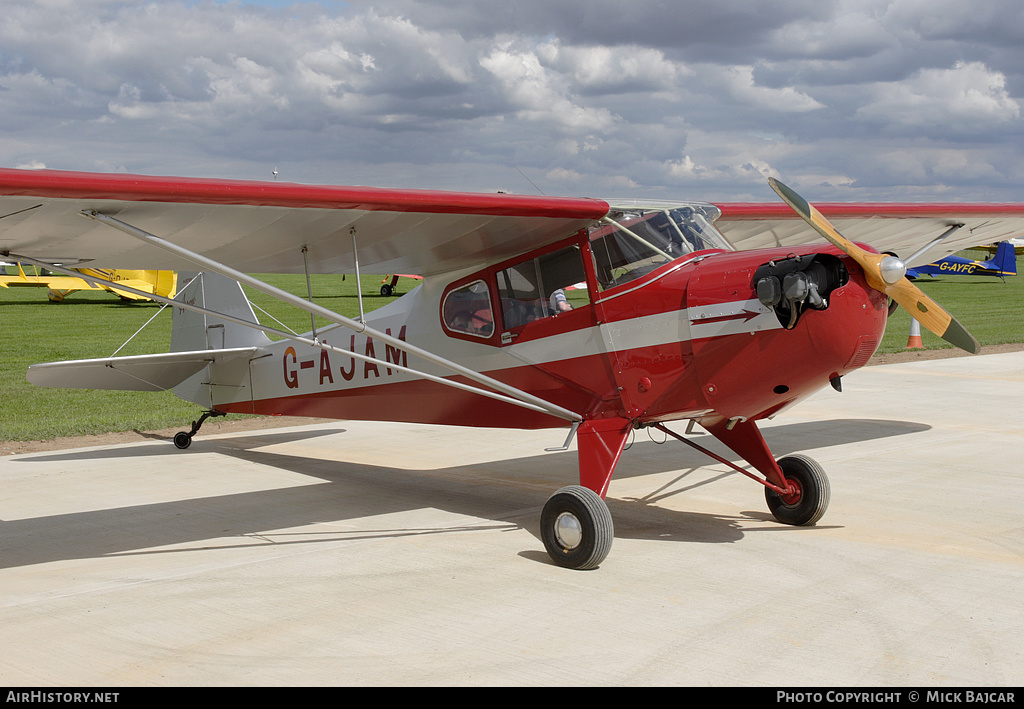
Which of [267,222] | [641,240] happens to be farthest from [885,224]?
[267,222]

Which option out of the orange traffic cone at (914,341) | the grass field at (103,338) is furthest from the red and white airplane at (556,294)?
the orange traffic cone at (914,341)

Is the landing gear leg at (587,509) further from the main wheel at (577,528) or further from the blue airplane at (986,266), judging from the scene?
the blue airplane at (986,266)

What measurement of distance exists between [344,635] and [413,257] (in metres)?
3.45

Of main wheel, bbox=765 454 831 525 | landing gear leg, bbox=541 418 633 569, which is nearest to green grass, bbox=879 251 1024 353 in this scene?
main wheel, bbox=765 454 831 525

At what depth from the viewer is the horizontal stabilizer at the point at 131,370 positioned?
8.18 metres

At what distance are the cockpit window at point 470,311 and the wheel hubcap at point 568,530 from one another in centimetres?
186

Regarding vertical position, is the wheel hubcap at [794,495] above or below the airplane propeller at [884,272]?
below

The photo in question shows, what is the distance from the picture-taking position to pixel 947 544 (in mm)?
6004

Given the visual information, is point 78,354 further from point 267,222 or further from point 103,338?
point 267,222

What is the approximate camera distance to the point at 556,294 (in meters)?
6.67

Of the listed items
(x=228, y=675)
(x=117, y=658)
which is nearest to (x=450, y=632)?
(x=228, y=675)

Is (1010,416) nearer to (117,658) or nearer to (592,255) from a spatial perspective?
(592,255)

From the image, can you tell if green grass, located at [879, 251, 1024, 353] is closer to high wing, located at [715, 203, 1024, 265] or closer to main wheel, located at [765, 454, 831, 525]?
high wing, located at [715, 203, 1024, 265]

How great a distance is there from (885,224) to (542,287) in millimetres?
4275
